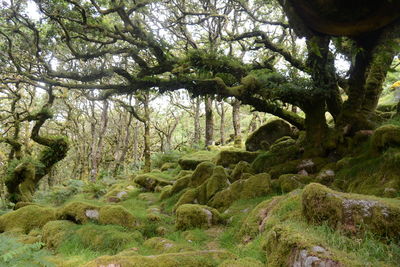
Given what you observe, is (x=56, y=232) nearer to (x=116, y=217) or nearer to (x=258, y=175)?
(x=116, y=217)

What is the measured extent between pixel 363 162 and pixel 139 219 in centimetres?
654

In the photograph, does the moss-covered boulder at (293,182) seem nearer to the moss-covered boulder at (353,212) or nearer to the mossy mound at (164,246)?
the moss-covered boulder at (353,212)

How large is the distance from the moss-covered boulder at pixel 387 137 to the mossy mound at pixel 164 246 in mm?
5502

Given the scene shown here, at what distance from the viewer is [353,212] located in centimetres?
399

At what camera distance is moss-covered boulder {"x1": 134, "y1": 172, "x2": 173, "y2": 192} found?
14417mm

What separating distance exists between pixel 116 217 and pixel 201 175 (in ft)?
14.5

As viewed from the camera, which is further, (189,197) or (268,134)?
(268,134)

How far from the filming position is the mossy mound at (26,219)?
8430 mm

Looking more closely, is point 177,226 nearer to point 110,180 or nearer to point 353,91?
point 353,91

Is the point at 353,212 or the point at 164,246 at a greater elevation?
the point at 353,212

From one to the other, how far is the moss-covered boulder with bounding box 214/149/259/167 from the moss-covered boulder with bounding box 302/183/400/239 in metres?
8.76

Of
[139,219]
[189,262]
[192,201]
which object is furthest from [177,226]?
[189,262]

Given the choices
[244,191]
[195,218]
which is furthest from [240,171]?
[195,218]

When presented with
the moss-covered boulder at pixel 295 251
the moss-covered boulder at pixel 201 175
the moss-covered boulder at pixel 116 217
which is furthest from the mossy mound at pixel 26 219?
the moss-covered boulder at pixel 295 251
